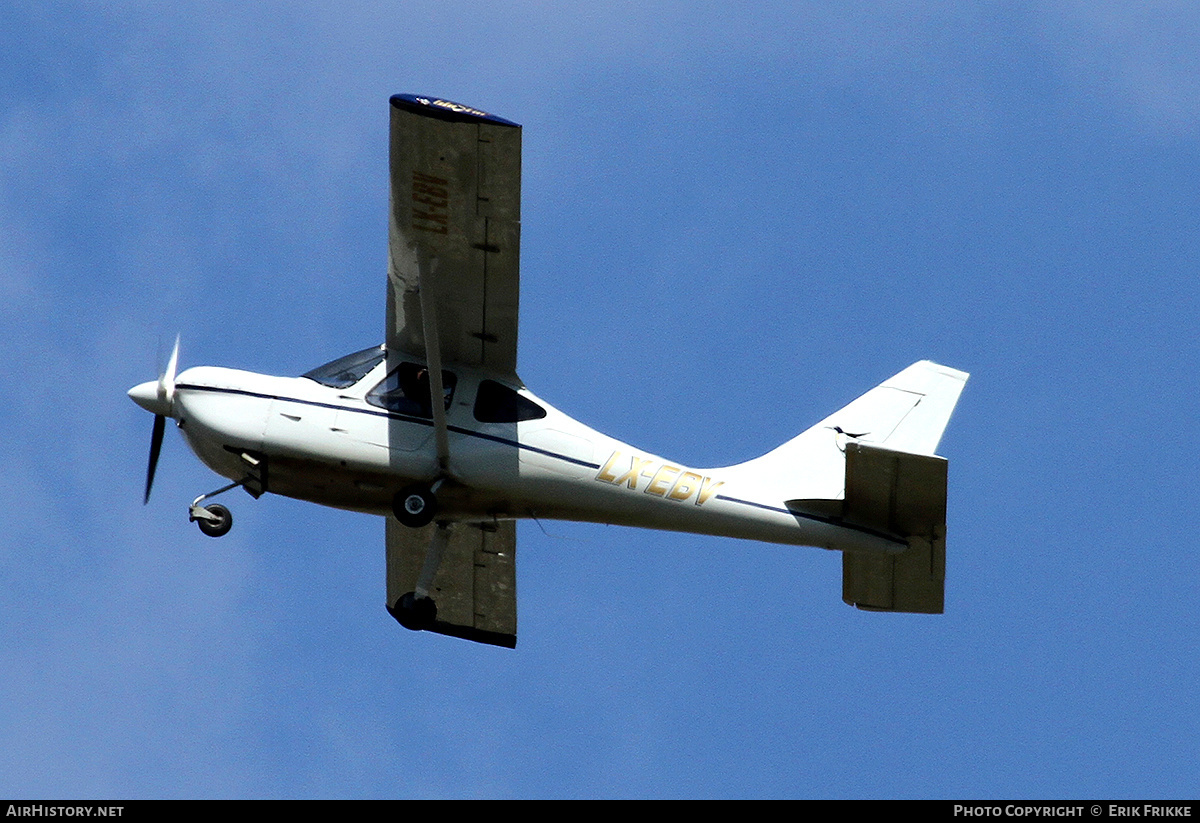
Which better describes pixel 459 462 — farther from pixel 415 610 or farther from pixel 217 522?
pixel 217 522

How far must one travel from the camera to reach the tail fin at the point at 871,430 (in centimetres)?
1783

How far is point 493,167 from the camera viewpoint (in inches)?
642

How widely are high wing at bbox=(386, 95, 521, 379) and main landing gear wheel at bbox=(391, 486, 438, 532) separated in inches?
53.7

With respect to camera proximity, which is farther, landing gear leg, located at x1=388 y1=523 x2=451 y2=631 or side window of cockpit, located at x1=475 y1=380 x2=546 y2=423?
landing gear leg, located at x1=388 y1=523 x2=451 y2=631

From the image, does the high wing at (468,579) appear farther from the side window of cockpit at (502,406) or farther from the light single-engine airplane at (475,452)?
the side window of cockpit at (502,406)

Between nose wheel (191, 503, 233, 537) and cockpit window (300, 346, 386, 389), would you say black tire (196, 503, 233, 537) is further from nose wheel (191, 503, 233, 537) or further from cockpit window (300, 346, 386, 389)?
cockpit window (300, 346, 386, 389)

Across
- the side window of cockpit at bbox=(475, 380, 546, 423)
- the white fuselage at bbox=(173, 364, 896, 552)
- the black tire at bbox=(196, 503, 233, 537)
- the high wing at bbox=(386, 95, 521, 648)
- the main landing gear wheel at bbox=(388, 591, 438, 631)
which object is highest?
the high wing at bbox=(386, 95, 521, 648)

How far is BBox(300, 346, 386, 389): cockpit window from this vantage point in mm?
17728

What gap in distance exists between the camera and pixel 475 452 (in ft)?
57.5

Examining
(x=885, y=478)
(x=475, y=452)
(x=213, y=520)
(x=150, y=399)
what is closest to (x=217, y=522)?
(x=213, y=520)

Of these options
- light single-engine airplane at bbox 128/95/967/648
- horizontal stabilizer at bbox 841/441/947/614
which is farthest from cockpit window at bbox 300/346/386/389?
horizontal stabilizer at bbox 841/441/947/614

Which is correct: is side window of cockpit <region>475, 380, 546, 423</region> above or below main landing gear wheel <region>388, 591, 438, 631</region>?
above

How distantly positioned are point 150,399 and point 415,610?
3.40 meters
